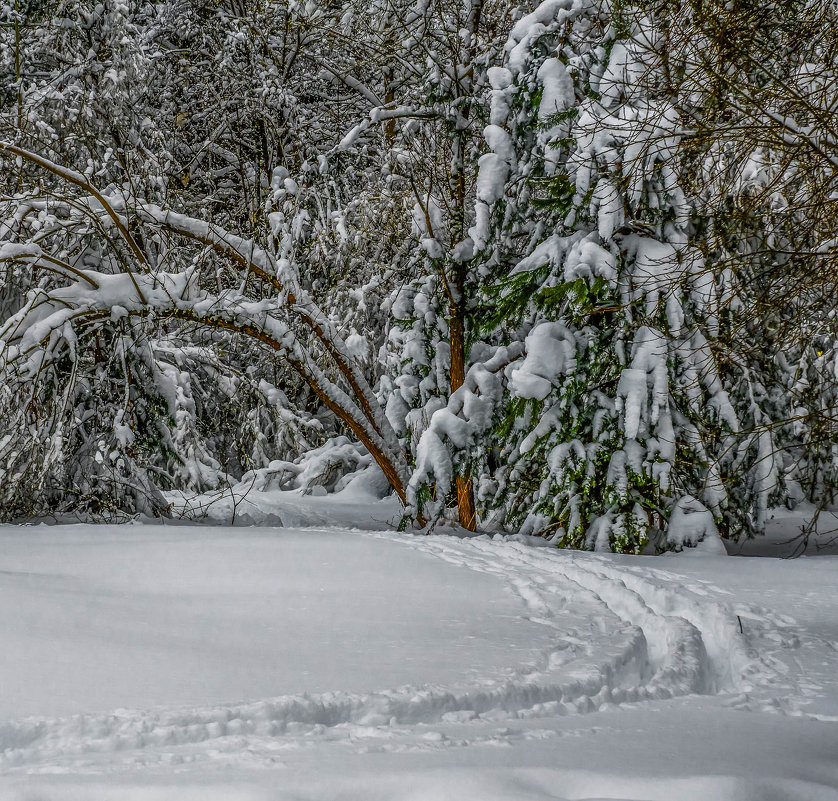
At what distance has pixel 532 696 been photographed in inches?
132

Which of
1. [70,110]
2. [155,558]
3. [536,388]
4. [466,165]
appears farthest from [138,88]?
[155,558]

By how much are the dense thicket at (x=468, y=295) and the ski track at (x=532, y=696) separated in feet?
3.95

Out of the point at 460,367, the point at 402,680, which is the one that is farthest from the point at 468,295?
the point at 402,680

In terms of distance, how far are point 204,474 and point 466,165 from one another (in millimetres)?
4410

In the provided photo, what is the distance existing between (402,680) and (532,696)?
1.60 feet

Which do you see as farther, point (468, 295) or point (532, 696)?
point (468, 295)

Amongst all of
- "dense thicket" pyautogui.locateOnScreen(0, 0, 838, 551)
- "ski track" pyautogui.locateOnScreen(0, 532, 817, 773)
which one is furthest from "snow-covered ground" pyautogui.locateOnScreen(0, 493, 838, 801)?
"dense thicket" pyautogui.locateOnScreen(0, 0, 838, 551)

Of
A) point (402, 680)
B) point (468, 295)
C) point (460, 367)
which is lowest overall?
point (402, 680)

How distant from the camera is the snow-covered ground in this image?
8.14 ft

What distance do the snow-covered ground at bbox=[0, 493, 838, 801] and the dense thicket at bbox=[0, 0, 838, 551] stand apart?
4.49 ft

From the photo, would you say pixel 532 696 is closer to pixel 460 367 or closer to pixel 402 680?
pixel 402 680

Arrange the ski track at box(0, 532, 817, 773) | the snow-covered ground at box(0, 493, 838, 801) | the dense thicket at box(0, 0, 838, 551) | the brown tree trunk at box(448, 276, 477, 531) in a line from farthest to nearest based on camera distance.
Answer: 1. the brown tree trunk at box(448, 276, 477, 531)
2. the dense thicket at box(0, 0, 838, 551)
3. the ski track at box(0, 532, 817, 773)
4. the snow-covered ground at box(0, 493, 838, 801)

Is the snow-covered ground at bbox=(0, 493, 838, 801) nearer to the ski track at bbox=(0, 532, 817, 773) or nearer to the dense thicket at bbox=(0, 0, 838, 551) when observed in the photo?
the ski track at bbox=(0, 532, 817, 773)

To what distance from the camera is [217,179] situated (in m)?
15.1
